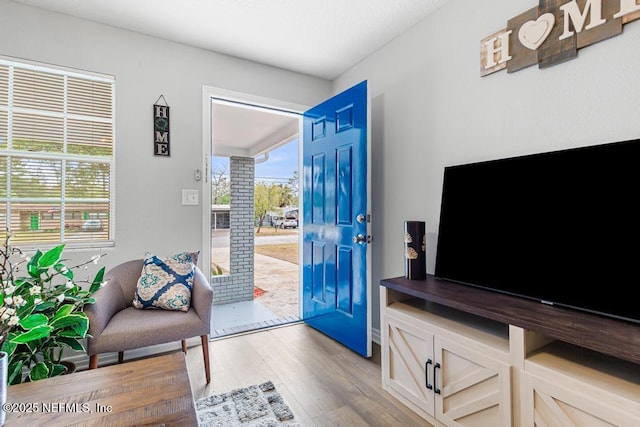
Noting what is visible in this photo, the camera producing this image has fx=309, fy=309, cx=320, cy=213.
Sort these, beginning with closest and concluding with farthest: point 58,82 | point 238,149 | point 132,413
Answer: point 132,413 → point 58,82 → point 238,149

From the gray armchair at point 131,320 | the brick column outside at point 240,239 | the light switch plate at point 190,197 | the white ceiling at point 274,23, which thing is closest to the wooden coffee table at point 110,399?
the gray armchair at point 131,320

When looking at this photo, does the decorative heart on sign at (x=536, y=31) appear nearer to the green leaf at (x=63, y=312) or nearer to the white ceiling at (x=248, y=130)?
the white ceiling at (x=248, y=130)

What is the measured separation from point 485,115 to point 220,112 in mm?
3237

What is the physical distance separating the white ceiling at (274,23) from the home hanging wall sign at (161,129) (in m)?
0.58

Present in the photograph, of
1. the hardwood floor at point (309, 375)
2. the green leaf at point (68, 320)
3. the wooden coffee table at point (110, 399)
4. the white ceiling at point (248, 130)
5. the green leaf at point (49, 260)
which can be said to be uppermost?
the white ceiling at point (248, 130)

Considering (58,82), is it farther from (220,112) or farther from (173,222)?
(220,112)

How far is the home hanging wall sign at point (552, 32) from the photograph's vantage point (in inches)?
54.6

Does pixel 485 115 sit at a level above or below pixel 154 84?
below

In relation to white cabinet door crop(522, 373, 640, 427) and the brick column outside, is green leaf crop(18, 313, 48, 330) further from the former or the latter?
the brick column outside

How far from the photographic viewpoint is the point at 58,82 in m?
2.23

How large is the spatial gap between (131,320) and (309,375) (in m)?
1.19

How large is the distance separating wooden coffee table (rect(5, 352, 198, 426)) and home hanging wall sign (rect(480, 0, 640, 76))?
2259 millimetres

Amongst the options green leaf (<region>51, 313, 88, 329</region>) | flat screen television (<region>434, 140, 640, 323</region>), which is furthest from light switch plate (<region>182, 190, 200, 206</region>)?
flat screen television (<region>434, 140, 640, 323</region>)

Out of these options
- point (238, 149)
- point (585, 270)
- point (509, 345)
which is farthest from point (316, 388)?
point (238, 149)
